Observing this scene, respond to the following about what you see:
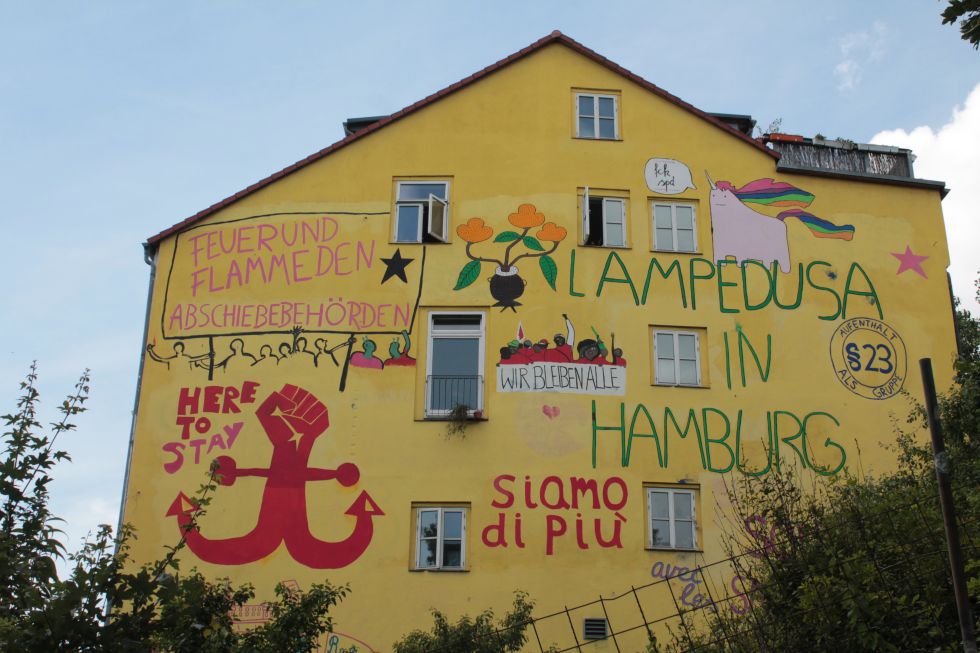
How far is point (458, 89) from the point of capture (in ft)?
76.5

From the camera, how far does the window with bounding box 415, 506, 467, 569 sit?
Result: 19.4 m

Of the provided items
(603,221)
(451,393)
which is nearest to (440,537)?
(451,393)

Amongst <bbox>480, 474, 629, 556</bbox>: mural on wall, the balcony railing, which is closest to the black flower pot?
the balcony railing

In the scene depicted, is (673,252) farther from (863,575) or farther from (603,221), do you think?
(863,575)

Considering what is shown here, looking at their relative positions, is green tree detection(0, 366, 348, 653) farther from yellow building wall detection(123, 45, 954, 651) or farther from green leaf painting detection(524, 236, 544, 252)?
green leaf painting detection(524, 236, 544, 252)

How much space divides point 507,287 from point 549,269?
0.92 m

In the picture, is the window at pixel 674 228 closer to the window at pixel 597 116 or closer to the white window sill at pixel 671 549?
the window at pixel 597 116

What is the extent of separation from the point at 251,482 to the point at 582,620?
6404 mm

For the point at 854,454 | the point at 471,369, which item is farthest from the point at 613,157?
the point at 854,454

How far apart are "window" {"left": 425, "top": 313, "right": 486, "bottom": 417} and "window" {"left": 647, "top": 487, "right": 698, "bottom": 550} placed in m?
3.62

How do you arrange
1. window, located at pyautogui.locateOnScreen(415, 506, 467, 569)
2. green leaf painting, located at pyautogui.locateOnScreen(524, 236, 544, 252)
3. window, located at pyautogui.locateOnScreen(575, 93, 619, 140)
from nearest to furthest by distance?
window, located at pyautogui.locateOnScreen(415, 506, 467, 569) → green leaf painting, located at pyautogui.locateOnScreen(524, 236, 544, 252) → window, located at pyautogui.locateOnScreen(575, 93, 619, 140)

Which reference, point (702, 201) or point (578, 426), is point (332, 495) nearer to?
point (578, 426)

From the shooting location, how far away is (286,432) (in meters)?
20.3

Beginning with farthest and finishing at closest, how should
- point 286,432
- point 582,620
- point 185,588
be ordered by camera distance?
point 286,432
point 582,620
point 185,588
